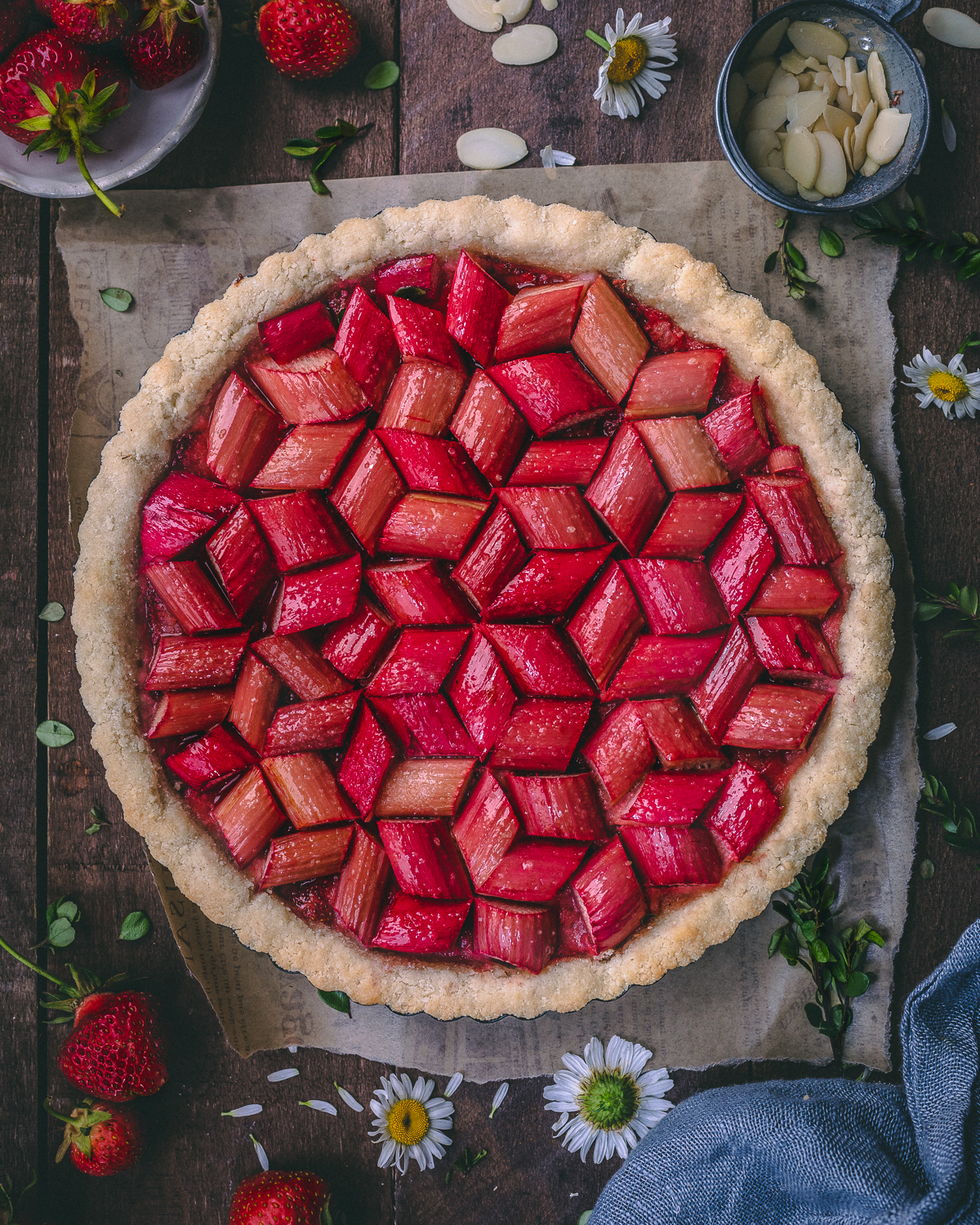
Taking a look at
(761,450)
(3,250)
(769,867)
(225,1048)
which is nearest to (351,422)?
(761,450)

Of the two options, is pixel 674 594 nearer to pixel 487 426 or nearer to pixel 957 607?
pixel 487 426

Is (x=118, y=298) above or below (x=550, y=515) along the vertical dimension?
above

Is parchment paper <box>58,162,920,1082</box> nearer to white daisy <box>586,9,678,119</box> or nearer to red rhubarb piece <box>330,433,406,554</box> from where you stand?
white daisy <box>586,9,678,119</box>

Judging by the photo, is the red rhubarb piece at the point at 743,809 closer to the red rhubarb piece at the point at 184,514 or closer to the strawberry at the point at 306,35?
the red rhubarb piece at the point at 184,514

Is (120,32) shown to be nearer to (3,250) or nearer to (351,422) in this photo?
(3,250)

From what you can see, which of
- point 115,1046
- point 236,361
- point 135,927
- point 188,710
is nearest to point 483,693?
point 188,710

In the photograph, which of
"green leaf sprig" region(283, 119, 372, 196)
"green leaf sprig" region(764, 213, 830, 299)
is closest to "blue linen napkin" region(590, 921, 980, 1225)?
"green leaf sprig" region(764, 213, 830, 299)
